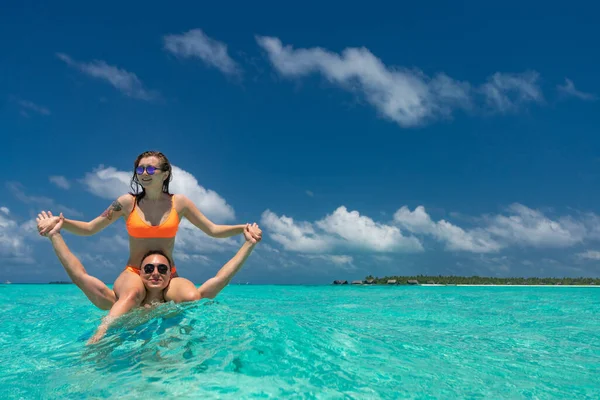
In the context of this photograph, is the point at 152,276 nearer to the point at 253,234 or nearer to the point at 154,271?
the point at 154,271

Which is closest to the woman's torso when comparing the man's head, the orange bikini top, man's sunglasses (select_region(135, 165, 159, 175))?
the orange bikini top

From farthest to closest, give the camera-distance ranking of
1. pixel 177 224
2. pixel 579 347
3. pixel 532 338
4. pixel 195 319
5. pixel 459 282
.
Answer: pixel 459 282, pixel 532 338, pixel 579 347, pixel 177 224, pixel 195 319

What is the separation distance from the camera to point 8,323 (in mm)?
11086

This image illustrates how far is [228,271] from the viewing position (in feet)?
21.4

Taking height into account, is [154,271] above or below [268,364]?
above

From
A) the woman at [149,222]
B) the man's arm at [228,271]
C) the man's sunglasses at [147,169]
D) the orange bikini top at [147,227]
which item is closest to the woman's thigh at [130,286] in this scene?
the woman at [149,222]

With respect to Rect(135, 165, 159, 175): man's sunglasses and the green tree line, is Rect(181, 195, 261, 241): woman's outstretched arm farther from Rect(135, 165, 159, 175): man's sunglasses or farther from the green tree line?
the green tree line

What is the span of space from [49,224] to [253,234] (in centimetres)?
282

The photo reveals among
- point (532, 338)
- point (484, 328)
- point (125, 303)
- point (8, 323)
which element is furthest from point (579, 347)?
point (8, 323)

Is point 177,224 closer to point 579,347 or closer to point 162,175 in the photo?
point 162,175

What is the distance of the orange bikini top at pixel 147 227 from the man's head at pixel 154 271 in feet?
1.10

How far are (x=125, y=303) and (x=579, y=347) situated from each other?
755 centimetres

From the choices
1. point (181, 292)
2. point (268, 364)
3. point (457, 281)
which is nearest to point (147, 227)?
point (181, 292)

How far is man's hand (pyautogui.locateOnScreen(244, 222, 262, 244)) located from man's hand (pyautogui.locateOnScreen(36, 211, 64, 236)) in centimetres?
264
